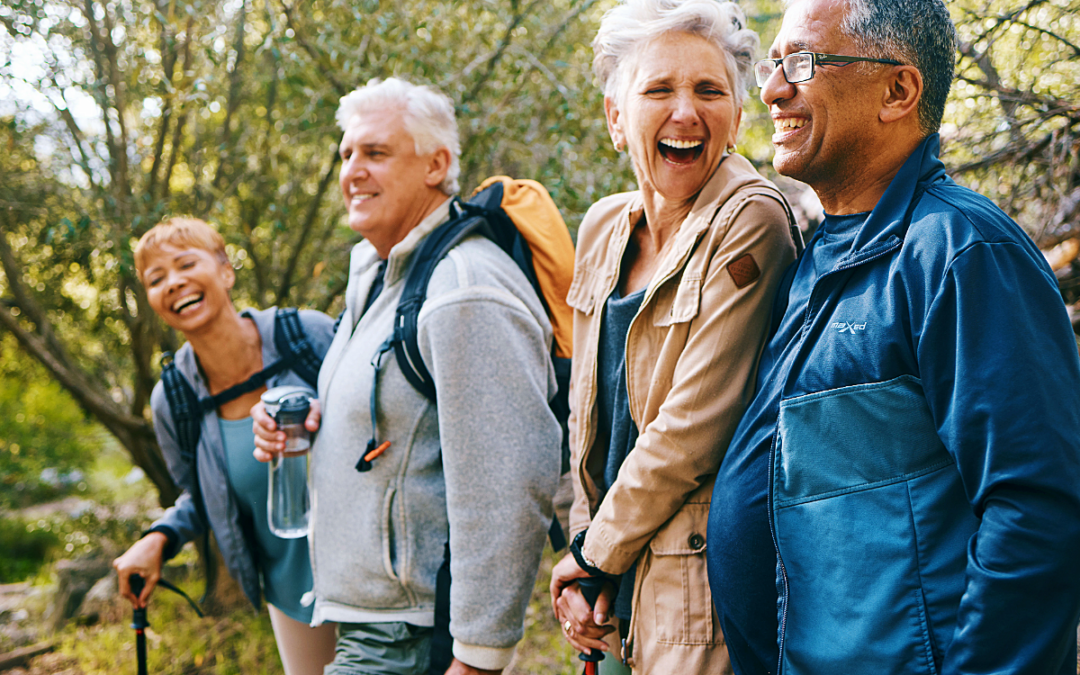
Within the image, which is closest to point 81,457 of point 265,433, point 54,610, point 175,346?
point 54,610

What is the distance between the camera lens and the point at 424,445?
1.92m

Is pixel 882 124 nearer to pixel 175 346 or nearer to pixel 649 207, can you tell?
pixel 649 207

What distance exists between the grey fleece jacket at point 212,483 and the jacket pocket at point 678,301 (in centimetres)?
154

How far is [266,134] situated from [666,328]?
403 centimetres

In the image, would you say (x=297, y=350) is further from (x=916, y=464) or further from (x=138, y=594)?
(x=916, y=464)

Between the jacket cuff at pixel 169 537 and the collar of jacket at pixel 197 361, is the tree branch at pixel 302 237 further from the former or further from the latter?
the jacket cuff at pixel 169 537

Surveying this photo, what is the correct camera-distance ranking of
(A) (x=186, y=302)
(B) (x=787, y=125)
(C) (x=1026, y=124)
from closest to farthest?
(B) (x=787, y=125) → (C) (x=1026, y=124) → (A) (x=186, y=302)

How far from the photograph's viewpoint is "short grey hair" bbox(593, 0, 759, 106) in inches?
63.2

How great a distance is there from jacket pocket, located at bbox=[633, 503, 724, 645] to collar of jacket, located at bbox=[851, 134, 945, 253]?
0.62 m

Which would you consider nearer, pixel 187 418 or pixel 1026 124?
pixel 1026 124

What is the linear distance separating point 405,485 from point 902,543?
125cm

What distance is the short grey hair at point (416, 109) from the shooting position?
7.11 ft

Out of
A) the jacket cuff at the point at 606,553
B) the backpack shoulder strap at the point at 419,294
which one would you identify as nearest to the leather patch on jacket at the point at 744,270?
the jacket cuff at the point at 606,553

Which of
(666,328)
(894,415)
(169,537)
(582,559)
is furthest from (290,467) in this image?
(894,415)
